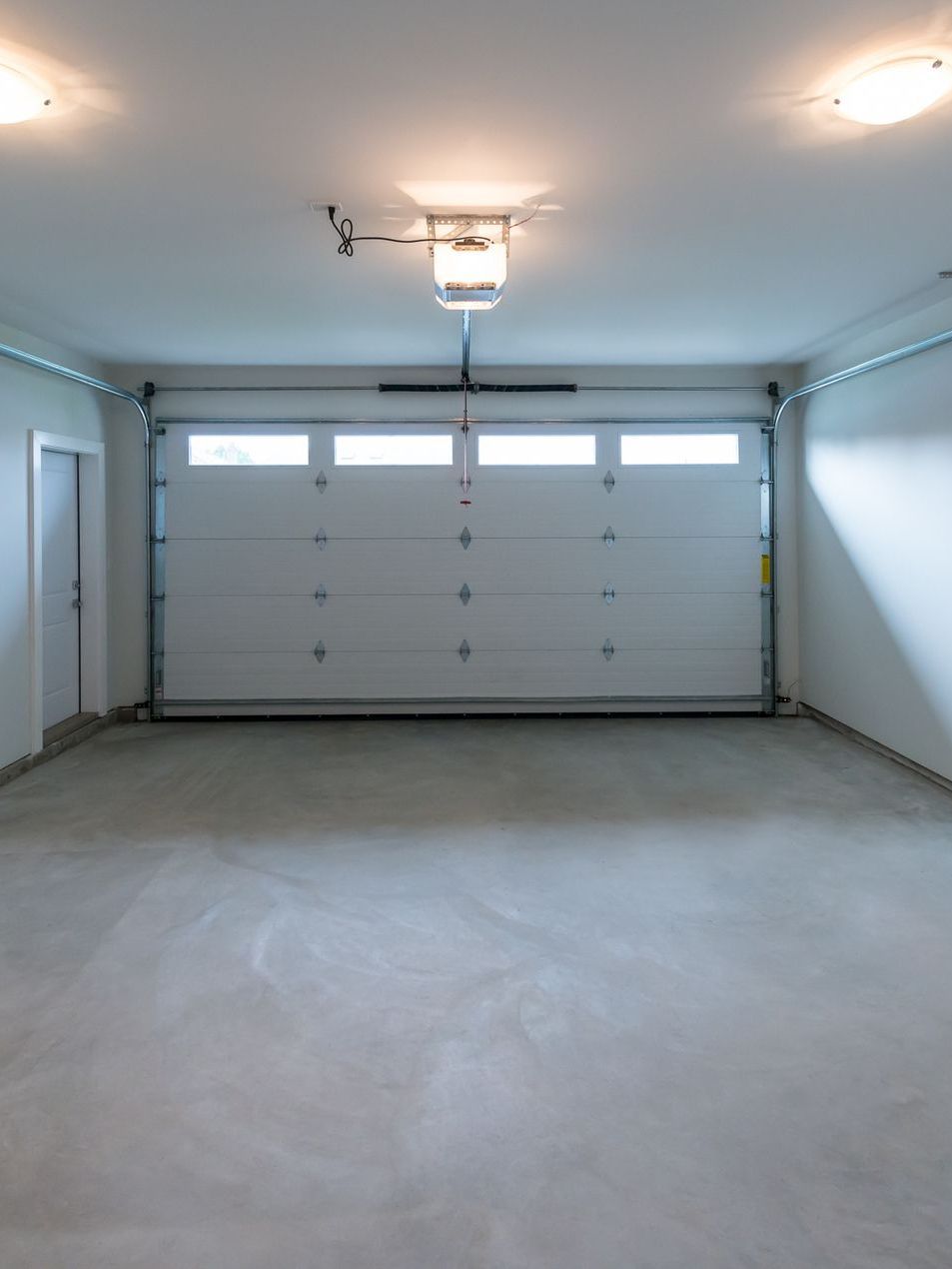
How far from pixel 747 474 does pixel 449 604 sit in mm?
2462

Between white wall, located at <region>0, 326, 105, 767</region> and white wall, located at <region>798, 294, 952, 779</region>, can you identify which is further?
white wall, located at <region>0, 326, 105, 767</region>

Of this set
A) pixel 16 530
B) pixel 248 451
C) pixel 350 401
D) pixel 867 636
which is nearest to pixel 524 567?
pixel 350 401

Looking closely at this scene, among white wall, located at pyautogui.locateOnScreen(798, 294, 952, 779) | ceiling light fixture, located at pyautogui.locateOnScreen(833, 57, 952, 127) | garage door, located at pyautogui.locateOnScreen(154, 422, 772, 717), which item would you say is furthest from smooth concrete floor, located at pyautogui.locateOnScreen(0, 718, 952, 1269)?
ceiling light fixture, located at pyautogui.locateOnScreen(833, 57, 952, 127)

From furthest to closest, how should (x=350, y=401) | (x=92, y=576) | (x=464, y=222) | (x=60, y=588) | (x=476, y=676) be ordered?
(x=476, y=676) < (x=350, y=401) < (x=92, y=576) < (x=60, y=588) < (x=464, y=222)

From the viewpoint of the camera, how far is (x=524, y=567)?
21.8 feet

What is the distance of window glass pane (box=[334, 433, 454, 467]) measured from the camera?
21.7ft

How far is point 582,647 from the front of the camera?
6.65m

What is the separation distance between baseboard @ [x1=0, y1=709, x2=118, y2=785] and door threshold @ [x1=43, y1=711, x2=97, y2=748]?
2 centimetres

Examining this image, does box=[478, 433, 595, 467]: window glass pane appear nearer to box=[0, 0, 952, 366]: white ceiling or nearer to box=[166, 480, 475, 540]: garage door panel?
box=[166, 480, 475, 540]: garage door panel

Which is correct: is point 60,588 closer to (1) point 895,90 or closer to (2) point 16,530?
(2) point 16,530

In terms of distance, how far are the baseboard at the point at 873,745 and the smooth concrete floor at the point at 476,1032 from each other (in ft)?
0.75

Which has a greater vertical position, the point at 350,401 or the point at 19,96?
the point at 350,401

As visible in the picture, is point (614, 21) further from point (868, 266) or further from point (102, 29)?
point (868, 266)

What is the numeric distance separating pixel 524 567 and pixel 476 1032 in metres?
4.59
